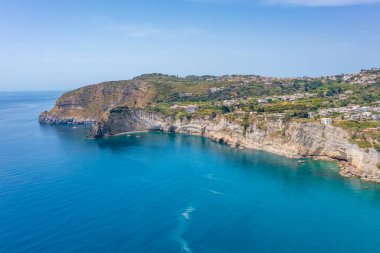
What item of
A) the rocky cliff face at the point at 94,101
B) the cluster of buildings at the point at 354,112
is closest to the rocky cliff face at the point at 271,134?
the cluster of buildings at the point at 354,112

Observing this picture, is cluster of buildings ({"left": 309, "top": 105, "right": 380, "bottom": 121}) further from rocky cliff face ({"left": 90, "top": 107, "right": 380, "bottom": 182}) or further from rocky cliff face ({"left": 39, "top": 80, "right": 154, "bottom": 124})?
rocky cliff face ({"left": 39, "top": 80, "right": 154, "bottom": 124})

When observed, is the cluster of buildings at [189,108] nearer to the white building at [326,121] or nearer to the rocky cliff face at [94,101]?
the rocky cliff face at [94,101]

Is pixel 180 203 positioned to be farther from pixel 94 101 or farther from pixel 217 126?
pixel 94 101

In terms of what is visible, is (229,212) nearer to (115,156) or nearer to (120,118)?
(115,156)


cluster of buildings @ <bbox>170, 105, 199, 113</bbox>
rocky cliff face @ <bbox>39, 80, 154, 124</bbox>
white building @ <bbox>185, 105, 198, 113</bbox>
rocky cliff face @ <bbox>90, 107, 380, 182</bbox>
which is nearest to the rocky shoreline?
rocky cliff face @ <bbox>90, 107, 380, 182</bbox>

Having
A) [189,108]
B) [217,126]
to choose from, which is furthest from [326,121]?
[189,108]

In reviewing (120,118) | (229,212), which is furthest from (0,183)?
(120,118)
